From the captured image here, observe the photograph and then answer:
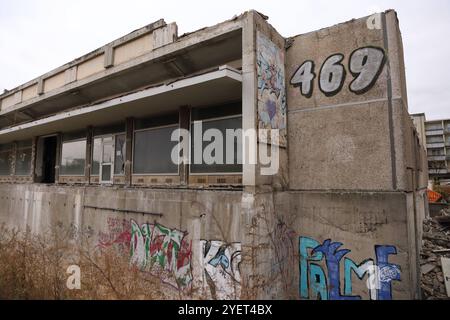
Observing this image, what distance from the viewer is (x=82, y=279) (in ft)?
22.2

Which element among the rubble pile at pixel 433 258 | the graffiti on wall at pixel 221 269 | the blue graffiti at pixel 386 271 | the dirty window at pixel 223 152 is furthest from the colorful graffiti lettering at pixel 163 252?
the rubble pile at pixel 433 258

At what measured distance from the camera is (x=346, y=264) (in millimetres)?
5906

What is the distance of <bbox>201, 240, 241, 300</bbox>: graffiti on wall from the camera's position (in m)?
5.55

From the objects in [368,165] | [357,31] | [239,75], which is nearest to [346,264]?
[368,165]

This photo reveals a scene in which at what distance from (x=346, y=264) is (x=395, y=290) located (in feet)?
3.07

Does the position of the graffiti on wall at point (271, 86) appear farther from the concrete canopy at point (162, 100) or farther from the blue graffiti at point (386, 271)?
the blue graffiti at point (386, 271)

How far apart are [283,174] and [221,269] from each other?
8.21 feet

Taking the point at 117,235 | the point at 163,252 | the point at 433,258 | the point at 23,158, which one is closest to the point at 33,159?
the point at 23,158

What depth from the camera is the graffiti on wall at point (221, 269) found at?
555 cm

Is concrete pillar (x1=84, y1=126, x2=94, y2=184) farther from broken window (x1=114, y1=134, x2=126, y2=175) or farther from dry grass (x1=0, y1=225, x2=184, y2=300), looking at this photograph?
dry grass (x1=0, y1=225, x2=184, y2=300)

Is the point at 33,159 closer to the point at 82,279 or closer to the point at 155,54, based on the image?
the point at 82,279

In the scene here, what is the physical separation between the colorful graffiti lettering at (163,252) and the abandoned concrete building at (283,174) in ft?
0.11
